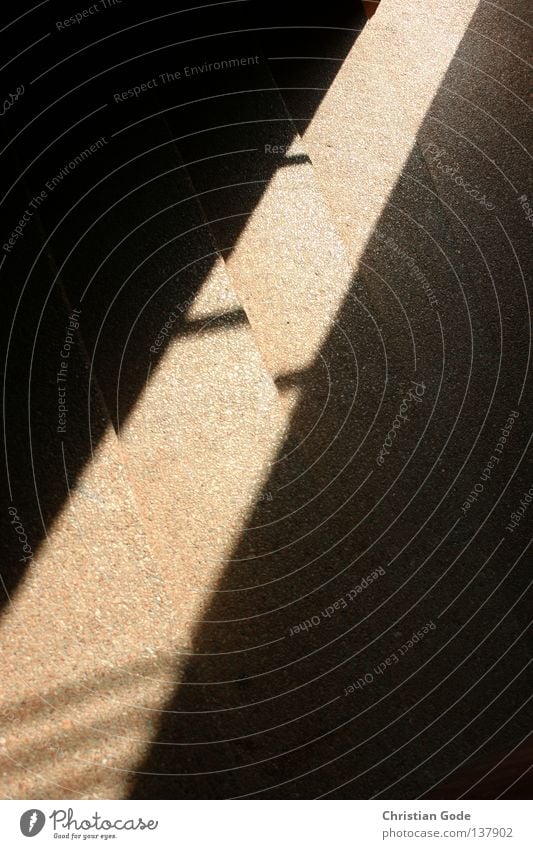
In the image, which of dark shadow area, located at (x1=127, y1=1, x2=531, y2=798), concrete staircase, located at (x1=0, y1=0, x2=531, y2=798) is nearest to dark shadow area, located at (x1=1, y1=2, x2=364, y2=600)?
concrete staircase, located at (x1=0, y1=0, x2=531, y2=798)

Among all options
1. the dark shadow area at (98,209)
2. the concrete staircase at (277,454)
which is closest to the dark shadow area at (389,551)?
the concrete staircase at (277,454)

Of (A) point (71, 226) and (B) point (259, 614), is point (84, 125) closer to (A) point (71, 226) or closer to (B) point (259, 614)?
(A) point (71, 226)

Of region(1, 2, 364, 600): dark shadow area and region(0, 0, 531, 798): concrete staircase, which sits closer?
region(0, 0, 531, 798): concrete staircase

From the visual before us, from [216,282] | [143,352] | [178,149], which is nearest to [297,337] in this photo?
[216,282]

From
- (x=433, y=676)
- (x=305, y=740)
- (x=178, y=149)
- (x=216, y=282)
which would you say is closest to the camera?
(x=305, y=740)

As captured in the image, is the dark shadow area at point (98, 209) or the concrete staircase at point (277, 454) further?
the dark shadow area at point (98, 209)

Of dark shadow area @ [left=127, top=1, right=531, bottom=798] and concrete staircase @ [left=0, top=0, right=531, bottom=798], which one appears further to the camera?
dark shadow area @ [left=127, top=1, right=531, bottom=798]

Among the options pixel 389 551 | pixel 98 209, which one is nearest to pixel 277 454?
pixel 389 551

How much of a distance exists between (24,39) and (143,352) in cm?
146

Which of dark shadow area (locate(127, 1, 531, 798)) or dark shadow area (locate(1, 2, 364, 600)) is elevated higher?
dark shadow area (locate(1, 2, 364, 600))

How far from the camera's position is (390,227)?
14.5 ft

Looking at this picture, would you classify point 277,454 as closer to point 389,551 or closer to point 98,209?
point 389,551

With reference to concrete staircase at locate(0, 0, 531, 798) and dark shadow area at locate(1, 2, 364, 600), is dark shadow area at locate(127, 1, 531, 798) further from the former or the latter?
dark shadow area at locate(1, 2, 364, 600)

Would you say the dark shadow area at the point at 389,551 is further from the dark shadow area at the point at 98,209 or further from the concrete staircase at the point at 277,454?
the dark shadow area at the point at 98,209
